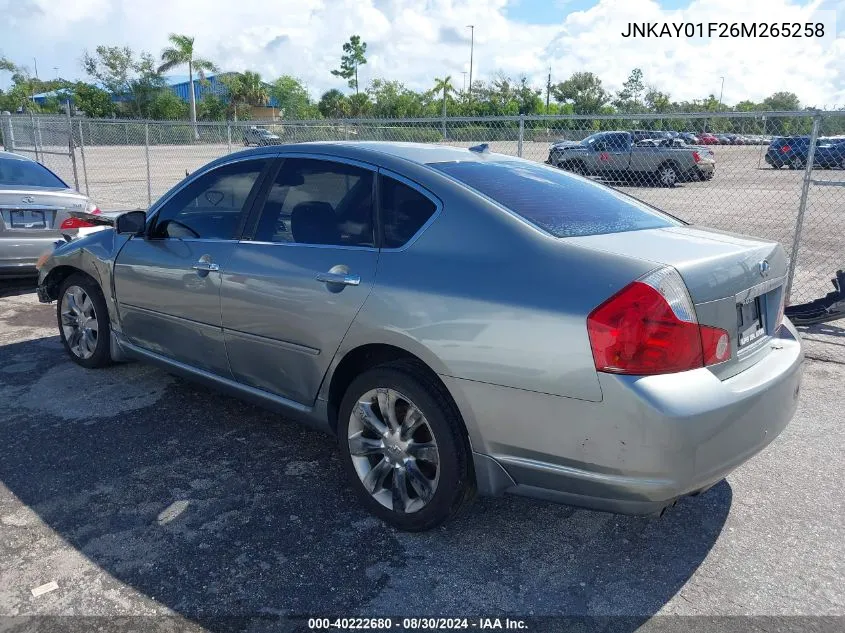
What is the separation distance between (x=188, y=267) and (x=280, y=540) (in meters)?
1.69

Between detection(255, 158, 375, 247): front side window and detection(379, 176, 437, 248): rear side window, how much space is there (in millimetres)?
79

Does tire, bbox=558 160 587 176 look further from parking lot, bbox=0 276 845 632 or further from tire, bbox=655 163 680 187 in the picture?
parking lot, bbox=0 276 845 632

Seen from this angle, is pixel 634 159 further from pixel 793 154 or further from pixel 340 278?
pixel 340 278

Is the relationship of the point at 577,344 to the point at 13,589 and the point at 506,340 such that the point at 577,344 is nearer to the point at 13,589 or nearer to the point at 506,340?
the point at 506,340

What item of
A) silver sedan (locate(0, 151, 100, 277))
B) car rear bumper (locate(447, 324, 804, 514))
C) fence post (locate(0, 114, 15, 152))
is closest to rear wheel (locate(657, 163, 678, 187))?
silver sedan (locate(0, 151, 100, 277))

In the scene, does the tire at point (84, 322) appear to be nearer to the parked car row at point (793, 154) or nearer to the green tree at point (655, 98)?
the parked car row at point (793, 154)

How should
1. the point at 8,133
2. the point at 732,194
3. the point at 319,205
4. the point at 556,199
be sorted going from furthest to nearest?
the point at 8,133 → the point at 732,194 → the point at 319,205 → the point at 556,199

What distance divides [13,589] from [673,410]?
8.25 ft

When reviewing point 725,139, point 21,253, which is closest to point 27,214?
point 21,253

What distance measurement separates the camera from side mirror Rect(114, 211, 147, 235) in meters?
4.27

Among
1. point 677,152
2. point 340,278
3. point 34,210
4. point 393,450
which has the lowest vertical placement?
point 393,450

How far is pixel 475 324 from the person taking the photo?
269 cm

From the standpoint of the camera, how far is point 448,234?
292cm

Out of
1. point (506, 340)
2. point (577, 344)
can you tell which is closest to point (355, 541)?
point (506, 340)
